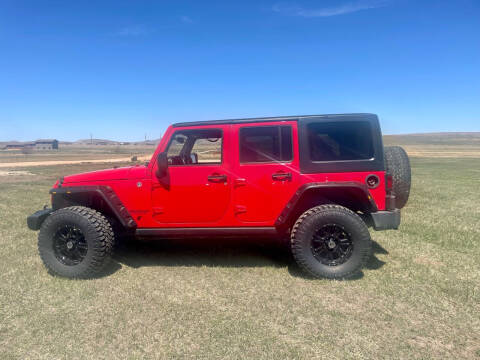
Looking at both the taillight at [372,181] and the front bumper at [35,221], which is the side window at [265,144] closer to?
the taillight at [372,181]

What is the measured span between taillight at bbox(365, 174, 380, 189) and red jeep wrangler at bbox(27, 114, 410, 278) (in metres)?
0.01

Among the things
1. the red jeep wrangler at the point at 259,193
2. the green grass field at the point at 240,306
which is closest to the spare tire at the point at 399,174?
the red jeep wrangler at the point at 259,193

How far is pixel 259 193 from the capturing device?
377 centimetres

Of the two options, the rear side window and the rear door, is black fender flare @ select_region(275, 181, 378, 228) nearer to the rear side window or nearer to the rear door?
the rear door

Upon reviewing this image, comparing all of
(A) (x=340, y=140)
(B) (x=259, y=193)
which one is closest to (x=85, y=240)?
(B) (x=259, y=193)

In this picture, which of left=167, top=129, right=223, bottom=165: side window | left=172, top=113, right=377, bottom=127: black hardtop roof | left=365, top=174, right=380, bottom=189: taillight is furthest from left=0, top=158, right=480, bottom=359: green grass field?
left=172, top=113, right=377, bottom=127: black hardtop roof

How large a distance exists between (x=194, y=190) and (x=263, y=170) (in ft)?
2.93

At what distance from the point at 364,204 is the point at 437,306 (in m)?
1.28

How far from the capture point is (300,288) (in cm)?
345

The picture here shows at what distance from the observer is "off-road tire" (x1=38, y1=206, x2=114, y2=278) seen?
12.3ft

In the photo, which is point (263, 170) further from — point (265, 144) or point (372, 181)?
point (372, 181)

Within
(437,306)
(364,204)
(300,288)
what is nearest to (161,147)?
(300,288)

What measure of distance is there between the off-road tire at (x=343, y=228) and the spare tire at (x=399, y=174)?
81 centimetres

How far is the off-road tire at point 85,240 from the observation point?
374 cm
